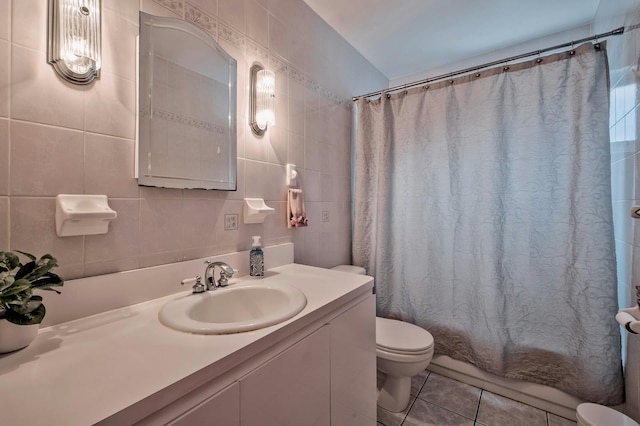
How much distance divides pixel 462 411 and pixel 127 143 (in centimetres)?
205

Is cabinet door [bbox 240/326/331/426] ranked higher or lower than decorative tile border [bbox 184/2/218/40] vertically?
lower

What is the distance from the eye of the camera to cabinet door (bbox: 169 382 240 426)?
0.53 metres

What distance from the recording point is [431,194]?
182cm

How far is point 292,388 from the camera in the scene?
30.4 inches

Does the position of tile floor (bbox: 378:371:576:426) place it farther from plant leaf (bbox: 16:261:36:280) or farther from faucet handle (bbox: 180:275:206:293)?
plant leaf (bbox: 16:261:36:280)

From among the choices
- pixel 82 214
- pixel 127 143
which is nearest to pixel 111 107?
pixel 127 143

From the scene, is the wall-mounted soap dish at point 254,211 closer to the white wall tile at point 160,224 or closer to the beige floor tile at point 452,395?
the white wall tile at point 160,224

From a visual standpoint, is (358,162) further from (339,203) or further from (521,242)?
(521,242)

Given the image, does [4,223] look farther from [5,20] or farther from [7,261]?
[5,20]

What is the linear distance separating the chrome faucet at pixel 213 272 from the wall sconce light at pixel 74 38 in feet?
2.31

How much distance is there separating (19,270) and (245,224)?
765mm

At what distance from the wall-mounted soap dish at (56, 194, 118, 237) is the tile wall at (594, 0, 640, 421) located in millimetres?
1959

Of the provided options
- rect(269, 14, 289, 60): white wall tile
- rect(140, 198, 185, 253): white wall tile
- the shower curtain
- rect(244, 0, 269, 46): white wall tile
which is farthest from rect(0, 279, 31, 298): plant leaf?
the shower curtain

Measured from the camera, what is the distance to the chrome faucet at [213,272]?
1.01 meters
